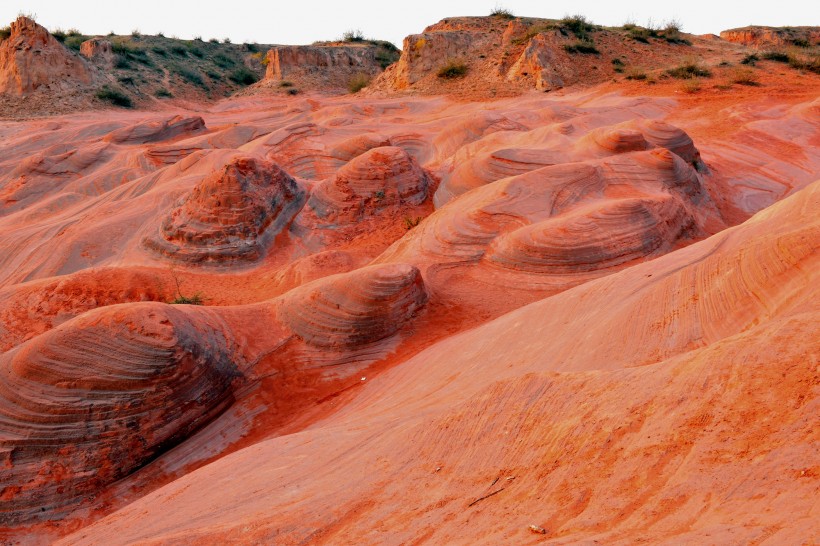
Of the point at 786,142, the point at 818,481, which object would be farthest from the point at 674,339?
the point at 786,142

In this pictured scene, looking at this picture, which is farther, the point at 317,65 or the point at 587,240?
the point at 317,65

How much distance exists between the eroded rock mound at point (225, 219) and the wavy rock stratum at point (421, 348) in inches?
1.4

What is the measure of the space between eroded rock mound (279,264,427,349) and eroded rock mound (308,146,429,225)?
3.93 m

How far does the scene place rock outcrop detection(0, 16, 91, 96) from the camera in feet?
67.4

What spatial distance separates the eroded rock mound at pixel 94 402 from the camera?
4633 millimetres

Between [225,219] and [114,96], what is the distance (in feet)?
53.8

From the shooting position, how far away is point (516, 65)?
66.8ft

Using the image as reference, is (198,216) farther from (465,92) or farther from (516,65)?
(516,65)

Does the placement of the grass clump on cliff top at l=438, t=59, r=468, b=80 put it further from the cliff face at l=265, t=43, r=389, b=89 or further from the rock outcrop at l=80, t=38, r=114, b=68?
the rock outcrop at l=80, t=38, r=114, b=68

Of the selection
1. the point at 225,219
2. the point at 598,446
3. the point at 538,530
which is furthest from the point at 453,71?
the point at 538,530

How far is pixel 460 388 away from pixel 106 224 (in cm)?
771

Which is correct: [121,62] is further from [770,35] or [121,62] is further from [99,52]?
[770,35]

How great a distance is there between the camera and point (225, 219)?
9430 mm

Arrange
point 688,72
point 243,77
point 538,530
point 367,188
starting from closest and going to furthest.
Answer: point 538,530 < point 367,188 < point 688,72 < point 243,77
